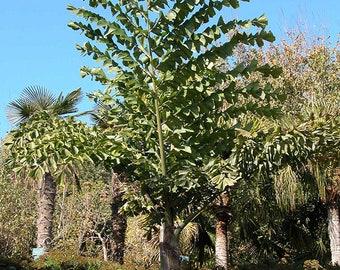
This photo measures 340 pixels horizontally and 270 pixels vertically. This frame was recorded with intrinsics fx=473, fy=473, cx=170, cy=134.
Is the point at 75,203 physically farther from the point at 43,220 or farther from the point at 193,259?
the point at 193,259

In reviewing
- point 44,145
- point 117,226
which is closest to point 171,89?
point 44,145

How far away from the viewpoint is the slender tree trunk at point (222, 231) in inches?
422

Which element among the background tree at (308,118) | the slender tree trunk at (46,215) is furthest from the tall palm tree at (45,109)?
the background tree at (308,118)

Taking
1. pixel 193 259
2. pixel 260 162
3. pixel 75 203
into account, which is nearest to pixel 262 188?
pixel 193 259

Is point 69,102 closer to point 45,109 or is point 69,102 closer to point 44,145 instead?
point 45,109

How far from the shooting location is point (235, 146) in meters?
5.83

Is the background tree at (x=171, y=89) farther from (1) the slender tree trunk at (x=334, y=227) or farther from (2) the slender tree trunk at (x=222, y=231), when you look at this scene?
(1) the slender tree trunk at (x=334, y=227)

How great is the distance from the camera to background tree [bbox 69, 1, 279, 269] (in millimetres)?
5301

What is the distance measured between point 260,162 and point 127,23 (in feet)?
7.89

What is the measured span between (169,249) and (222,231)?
5.89 metres

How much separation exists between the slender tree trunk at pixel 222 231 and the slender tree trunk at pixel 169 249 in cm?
522

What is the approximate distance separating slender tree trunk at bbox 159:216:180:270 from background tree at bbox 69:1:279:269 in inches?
0.4

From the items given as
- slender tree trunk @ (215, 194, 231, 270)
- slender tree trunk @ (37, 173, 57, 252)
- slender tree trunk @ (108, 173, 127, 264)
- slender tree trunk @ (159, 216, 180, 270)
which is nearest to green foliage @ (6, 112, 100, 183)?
slender tree trunk @ (159, 216, 180, 270)

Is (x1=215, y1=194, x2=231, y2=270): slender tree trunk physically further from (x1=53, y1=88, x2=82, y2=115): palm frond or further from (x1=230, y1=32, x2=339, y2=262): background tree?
(x1=53, y1=88, x2=82, y2=115): palm frond
